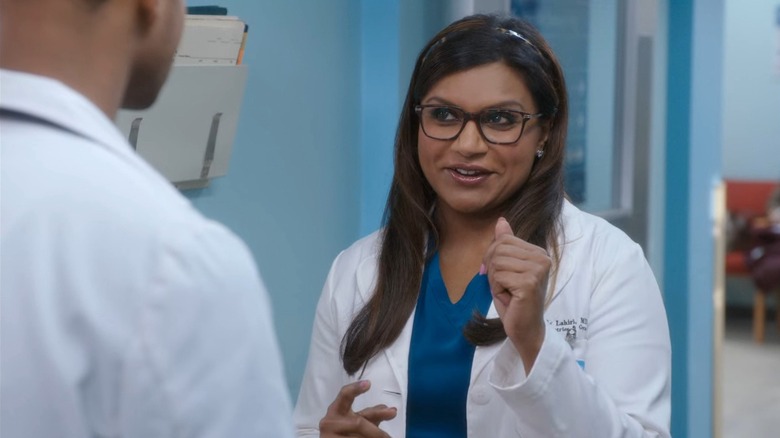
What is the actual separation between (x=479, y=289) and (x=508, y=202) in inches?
6.6

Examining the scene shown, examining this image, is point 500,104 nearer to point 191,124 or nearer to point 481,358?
point 481,358

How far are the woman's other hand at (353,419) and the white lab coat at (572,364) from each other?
0.14m

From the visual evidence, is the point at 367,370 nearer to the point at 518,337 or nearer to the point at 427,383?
the point at 427,383

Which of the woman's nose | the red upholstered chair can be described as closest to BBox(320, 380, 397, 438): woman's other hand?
the woman's nose

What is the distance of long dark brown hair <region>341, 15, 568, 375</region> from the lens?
5.47 feet

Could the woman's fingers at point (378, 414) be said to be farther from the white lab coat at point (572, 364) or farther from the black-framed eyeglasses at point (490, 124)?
the black-framed eyeglasses at point (490, 124)

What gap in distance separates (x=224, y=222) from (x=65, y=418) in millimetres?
1351

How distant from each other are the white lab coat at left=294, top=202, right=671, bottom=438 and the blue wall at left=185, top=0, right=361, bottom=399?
0.41 metres

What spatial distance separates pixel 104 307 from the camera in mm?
642

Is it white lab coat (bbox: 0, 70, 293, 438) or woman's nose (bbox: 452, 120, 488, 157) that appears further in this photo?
woman's nose (bbox: 452, 120, 488, 157)

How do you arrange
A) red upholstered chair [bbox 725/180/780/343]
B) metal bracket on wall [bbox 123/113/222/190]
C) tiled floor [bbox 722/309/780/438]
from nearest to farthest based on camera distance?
metal bracket on wall [bbox 123/113/222/190] → tiled floor [bbox 722/309/780/438] → red upholstered chair [bbox 725/180/780/343]

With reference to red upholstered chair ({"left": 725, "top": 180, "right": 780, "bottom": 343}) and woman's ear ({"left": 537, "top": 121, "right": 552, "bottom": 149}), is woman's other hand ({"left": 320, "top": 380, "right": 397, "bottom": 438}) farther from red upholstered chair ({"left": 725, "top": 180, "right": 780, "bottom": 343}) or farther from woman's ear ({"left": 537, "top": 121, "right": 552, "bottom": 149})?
red upholstered chair ({"left": 725, "top": 180, "right": 780, "bottom": 343})

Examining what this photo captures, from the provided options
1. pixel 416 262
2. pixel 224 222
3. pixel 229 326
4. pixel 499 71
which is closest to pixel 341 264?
pixel 416 262

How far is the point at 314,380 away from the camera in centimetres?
173
